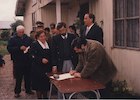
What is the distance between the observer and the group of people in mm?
6356

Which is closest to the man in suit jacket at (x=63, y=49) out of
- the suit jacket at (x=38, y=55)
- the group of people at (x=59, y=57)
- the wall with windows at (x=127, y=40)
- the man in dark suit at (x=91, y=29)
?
the group of people at (x=59, y=57)

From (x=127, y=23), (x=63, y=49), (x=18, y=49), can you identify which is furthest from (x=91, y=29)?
(x=18, y=49)

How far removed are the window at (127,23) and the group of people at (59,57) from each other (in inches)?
26.3

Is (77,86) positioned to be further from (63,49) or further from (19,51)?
(19,51)

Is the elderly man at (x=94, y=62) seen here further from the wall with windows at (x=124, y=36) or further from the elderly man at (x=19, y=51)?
the elderly man at (x=19, y=51)

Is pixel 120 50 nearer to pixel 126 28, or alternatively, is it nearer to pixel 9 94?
pixel 126 28

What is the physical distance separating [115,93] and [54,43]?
1.70m

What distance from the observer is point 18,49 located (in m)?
9.42

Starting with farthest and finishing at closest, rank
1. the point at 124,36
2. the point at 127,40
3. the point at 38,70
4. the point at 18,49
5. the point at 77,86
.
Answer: the point at 18,49 < the point at 124,36 < the point at 127,40 < the point at 38,70 < the point at 77,86

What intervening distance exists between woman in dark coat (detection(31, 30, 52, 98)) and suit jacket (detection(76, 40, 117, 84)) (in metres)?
1.02

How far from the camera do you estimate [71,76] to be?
6.67m

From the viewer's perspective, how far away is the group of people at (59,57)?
636 centimetres

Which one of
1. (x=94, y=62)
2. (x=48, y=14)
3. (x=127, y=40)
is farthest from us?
(x=48, y=14)

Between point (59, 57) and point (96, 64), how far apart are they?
2.14 m
